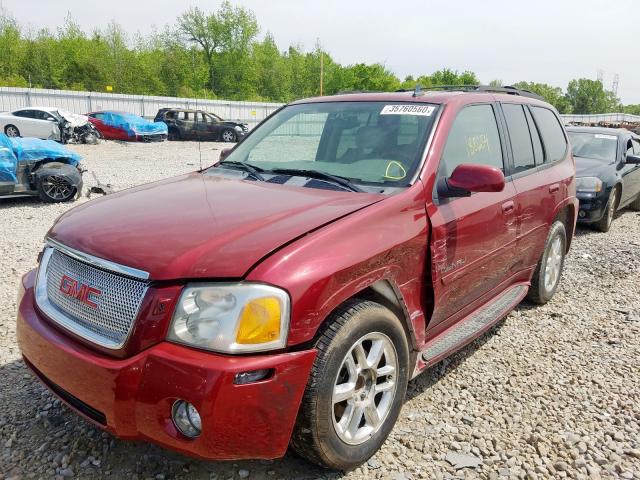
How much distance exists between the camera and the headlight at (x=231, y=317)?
78.3 inches

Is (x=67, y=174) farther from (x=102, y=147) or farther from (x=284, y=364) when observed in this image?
(x=102, y=147)

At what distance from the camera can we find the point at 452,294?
3104 mm

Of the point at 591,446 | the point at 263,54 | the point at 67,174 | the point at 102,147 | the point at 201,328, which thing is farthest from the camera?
the point at 263,54

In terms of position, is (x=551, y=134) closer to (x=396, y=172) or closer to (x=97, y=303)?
(x=396, y=172)

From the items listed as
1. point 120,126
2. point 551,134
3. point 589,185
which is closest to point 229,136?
point 120,126

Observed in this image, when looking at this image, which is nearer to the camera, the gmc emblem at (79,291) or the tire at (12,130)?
the gmc emblem at (79,291)

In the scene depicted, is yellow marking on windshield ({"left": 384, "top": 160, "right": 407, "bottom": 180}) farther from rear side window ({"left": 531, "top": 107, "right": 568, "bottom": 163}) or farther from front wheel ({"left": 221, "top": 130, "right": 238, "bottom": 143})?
front wheel ({"left": 221, "top": 130, "right": 238, "bottom": 143})

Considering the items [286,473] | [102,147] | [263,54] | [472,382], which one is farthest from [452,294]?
[263,54]

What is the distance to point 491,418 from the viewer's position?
9.87 feet

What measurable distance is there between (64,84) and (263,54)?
27853 millimetres

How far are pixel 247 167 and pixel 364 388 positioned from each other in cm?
172

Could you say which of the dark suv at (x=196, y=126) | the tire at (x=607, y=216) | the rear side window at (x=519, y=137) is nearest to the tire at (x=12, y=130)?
the dark suv at (x=196, y=126)

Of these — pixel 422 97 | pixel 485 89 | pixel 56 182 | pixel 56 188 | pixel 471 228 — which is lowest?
pixel 56 188

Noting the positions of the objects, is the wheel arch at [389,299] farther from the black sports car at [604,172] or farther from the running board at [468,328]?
the black sports car at [604,172]
